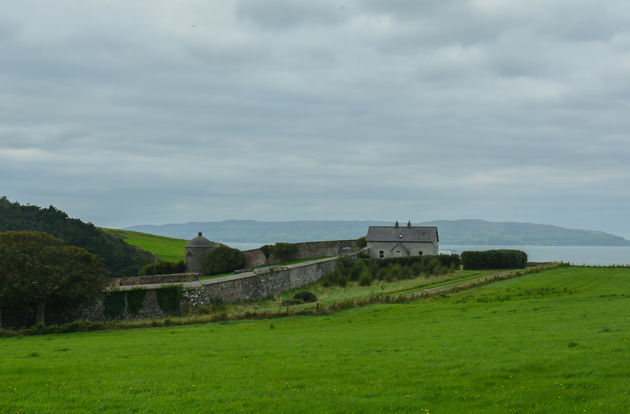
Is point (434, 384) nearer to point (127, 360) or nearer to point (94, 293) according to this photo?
point (127, 360)

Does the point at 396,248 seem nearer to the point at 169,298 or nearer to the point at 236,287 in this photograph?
the point at 236,287

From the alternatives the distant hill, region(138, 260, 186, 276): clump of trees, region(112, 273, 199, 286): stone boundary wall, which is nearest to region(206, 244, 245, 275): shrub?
region(138, 260, 186, 276): clump of trees

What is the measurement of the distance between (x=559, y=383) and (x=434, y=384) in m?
2.32

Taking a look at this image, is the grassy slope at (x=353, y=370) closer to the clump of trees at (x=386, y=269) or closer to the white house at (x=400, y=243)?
the clump of trees at (x=386, y=269)

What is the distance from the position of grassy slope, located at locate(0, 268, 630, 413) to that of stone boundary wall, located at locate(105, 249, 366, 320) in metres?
14.0

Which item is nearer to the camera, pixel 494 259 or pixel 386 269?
pixel 386 269

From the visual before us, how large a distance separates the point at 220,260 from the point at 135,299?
32827 mm

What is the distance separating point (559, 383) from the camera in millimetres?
9766

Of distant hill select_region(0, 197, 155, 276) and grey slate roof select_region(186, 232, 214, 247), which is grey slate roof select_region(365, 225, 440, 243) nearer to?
grey slate roof select_region(186, 232, 214, 247)

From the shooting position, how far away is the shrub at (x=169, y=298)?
34062mm

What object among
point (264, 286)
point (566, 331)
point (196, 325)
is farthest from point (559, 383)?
point (264, 286)

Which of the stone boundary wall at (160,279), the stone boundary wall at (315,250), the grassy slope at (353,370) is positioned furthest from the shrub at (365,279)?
the grassy slope at (353,370)

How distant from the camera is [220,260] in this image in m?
66.4

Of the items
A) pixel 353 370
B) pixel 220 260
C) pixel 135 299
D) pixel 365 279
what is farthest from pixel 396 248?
pixel 353 370
